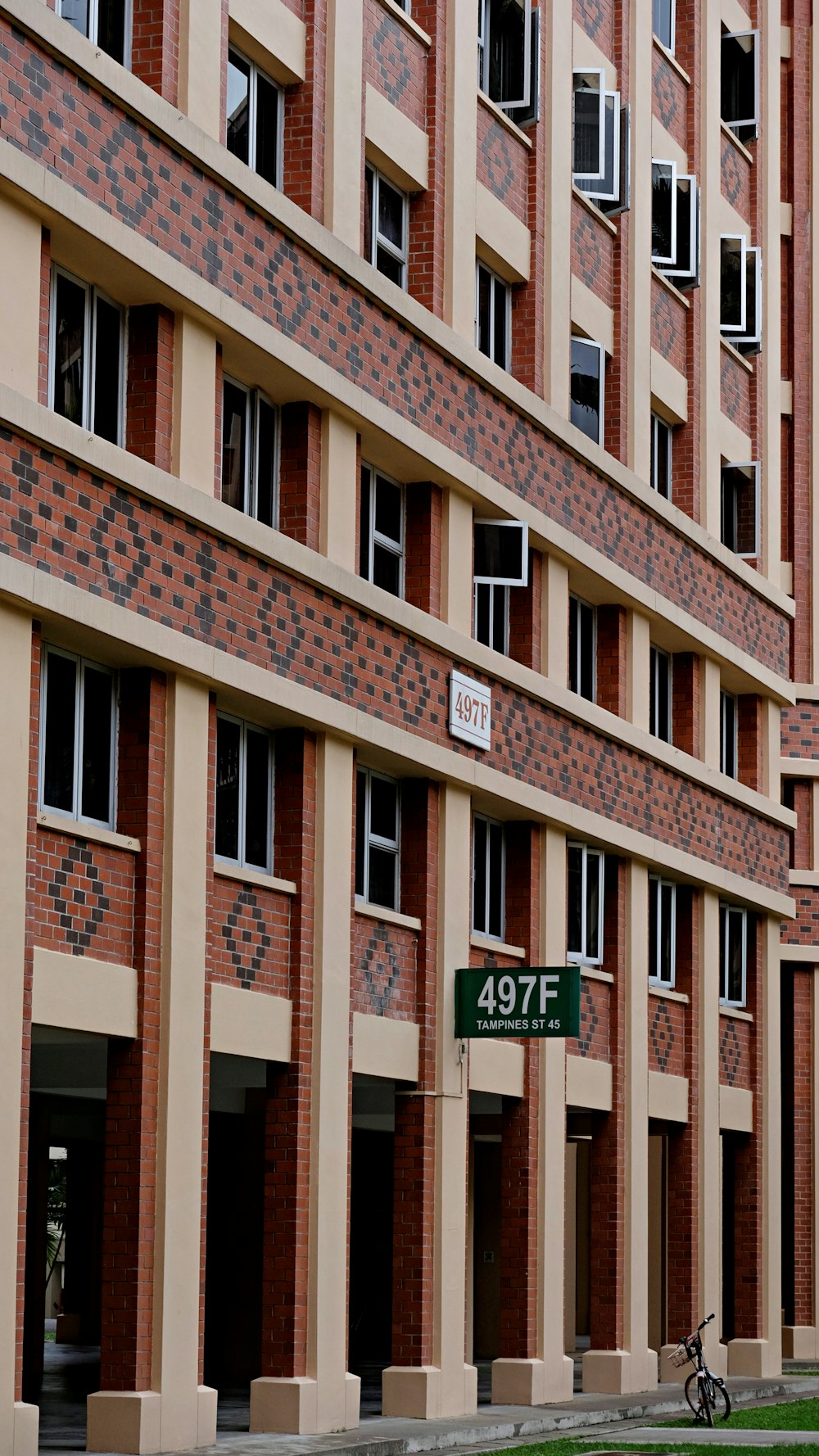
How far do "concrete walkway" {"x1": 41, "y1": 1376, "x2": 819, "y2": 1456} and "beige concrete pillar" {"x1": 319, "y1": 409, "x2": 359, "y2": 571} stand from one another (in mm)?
7551

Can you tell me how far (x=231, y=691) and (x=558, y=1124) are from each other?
8.39 meters

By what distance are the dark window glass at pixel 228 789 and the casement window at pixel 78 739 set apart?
1.84 m

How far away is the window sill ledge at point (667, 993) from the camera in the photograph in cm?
2896

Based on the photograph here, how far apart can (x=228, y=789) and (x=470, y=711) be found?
417 cm

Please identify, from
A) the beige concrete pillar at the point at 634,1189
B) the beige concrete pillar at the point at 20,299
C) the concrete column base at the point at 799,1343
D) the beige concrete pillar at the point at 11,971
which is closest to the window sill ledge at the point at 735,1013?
the beige concrete pillar at the point at 634,1189

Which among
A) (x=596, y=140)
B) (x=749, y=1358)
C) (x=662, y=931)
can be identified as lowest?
(x=749, y=1358)

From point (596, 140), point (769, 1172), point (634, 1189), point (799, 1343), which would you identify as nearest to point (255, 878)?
point (634, 1189)

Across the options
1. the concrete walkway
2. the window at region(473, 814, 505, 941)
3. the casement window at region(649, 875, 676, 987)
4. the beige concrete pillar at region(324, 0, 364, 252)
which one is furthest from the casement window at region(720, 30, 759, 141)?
the concrete walkway

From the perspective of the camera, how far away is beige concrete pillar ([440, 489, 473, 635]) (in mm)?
23078

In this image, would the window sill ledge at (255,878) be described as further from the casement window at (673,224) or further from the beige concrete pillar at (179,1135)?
the casement window at (673,224)

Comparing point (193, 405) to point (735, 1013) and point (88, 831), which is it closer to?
point (88, 831)

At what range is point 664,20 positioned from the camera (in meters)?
32.5

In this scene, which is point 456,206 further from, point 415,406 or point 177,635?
point 177,635

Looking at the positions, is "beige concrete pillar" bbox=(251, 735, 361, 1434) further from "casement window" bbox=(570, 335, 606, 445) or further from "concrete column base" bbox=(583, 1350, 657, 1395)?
"casement window" bbox=(570, 335, 606, 445)
